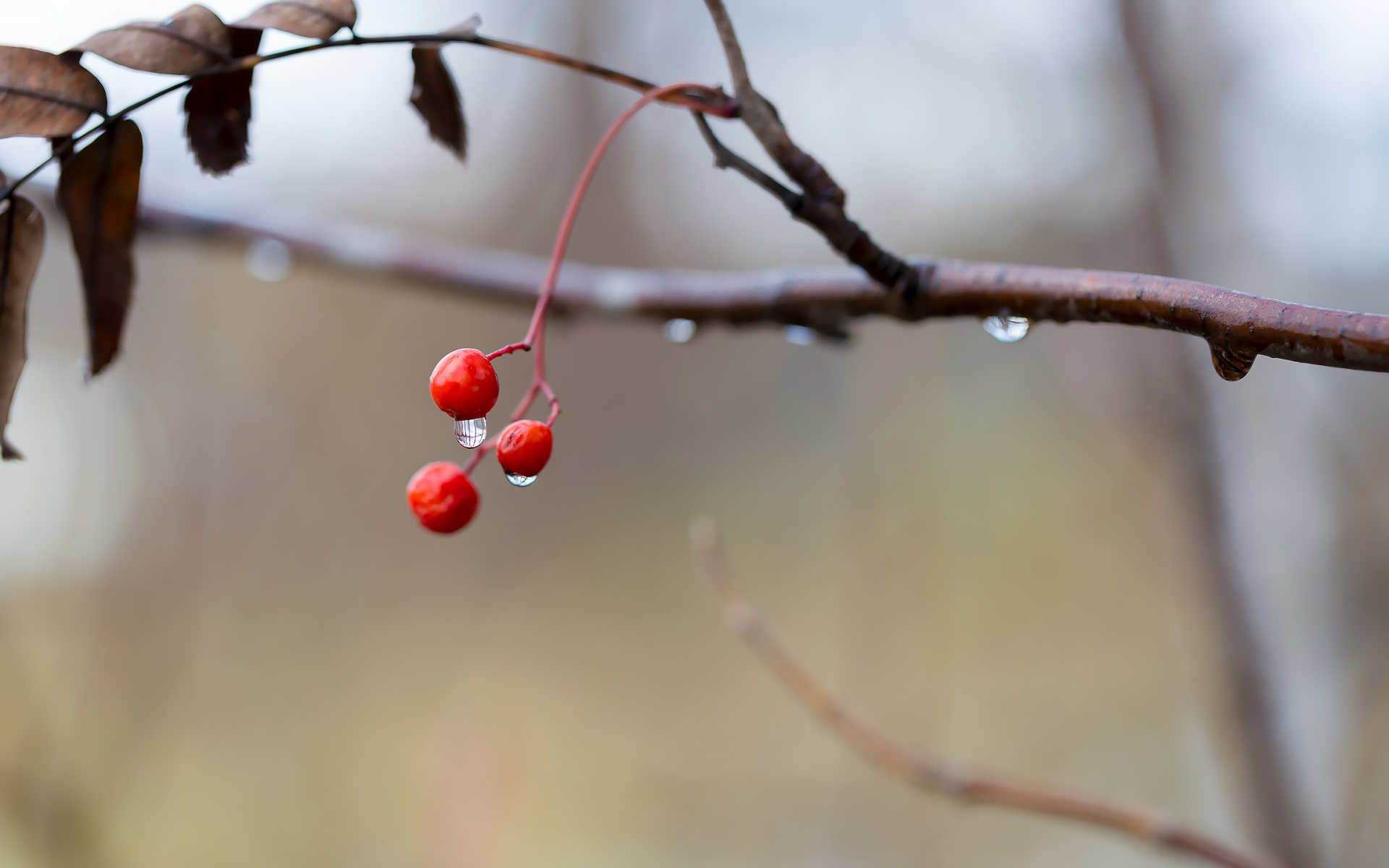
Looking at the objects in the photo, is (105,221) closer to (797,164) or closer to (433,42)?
(433,42)

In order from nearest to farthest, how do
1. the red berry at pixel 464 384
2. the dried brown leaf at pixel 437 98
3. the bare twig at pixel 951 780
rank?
the red berry at pixel 464 384
the dried brown leaf at pixel 437 98
the bare twig at pixel 951 780

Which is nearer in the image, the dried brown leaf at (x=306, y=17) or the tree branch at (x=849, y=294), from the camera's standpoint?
the tree branch at (x=849, y=294)

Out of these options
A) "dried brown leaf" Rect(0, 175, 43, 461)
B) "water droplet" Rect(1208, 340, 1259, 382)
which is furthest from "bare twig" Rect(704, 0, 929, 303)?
"dried brown leaf" Rect(0, 175, 43, 461)

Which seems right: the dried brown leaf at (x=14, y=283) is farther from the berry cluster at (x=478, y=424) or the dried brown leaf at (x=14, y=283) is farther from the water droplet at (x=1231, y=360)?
the water droplet at (x=1231, y=360)

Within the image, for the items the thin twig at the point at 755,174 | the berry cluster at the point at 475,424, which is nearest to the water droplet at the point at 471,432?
the berry cluster at the point at 475,424

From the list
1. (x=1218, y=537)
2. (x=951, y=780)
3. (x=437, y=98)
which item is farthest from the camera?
(x=1218, y=537)

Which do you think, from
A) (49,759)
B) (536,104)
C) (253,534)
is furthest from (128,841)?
(536,104)

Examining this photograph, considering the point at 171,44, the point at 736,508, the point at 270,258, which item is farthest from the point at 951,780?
the point at 736,508

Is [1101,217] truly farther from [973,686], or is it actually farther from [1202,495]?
[973,686]
